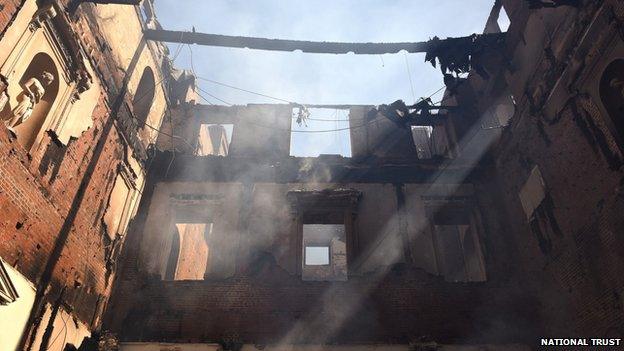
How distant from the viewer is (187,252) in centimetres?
1591

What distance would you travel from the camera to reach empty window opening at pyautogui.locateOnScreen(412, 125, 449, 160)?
1450 centimetres

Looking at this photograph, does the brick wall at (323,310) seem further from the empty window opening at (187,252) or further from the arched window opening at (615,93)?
the arched window opening at (615,93)

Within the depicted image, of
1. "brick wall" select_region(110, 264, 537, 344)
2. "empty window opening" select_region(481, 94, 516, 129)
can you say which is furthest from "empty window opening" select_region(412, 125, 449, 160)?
"brick wall" select_region(110, 264, 537, 344)

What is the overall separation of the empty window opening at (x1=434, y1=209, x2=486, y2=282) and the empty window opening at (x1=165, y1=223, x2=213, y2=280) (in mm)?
8383

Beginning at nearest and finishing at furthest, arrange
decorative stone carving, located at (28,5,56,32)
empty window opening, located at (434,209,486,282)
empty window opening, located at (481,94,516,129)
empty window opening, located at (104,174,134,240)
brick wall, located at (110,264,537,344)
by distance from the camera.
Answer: decorative stone carving, located at (28,5,56,32) → brick wall, located at (110,264,537,344) → empty window opening, located at (104,174,134,240) → empty window opening, located at (434,209,486,282) → empty window opening, located at (481,94,516,129)

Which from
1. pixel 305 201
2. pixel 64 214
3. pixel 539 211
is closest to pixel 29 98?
pixel 64 214

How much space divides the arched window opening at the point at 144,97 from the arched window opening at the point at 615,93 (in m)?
11.5

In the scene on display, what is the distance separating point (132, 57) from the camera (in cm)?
1095

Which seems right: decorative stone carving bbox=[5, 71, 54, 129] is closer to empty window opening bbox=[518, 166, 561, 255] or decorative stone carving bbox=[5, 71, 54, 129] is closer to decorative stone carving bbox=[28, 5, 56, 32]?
decorative stone carving bbox=[28, 5, 56, 32]

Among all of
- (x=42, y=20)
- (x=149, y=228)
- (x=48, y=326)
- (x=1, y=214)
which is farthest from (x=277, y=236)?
(x=42, y=20)

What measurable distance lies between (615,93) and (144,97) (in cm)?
1218

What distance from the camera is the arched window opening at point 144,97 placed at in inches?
456

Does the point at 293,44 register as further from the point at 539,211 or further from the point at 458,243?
the point at 458,243

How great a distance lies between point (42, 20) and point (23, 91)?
1380 mm
